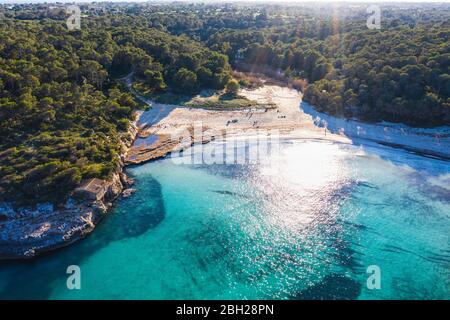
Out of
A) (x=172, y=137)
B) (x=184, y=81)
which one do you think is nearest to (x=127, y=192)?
(x=172, y=137)

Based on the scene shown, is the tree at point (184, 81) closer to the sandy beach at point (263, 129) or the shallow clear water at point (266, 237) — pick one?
the sandy beach at point (263, 129)

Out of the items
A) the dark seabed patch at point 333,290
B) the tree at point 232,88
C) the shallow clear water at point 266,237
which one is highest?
the tree at point 232,88

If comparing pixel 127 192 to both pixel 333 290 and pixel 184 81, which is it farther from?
pixel 184 81

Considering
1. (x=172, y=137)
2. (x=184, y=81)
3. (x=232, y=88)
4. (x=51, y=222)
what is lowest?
(x=51, y=222)

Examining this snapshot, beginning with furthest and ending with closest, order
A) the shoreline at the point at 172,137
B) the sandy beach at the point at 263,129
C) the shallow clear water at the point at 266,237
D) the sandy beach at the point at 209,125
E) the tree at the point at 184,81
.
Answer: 1. the tree at the point at 184,81
2. the sandy beach at the point at 209,125
3. the sandy beach at the point at 263,129
4. the shoreline at the point at 172,137
5. the shallow clear water at the point at 266,237

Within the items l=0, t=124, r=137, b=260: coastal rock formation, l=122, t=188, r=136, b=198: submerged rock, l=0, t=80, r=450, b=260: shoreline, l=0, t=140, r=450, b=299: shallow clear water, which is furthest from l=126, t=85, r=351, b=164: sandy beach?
l=0, t=124, r=137, b=260: coastal rock formation

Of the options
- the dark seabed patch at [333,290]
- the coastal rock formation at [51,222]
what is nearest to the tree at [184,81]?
the coastal rock formation at [51,222]

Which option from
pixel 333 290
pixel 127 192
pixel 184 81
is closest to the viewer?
pixel 333 290

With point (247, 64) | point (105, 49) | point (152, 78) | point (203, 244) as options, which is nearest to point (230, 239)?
point (203, 244)

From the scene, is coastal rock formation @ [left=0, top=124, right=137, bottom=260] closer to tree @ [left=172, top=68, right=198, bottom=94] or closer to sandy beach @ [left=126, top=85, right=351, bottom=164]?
sandy beach @ [left=126, top=85, right=351, bottom=164]
